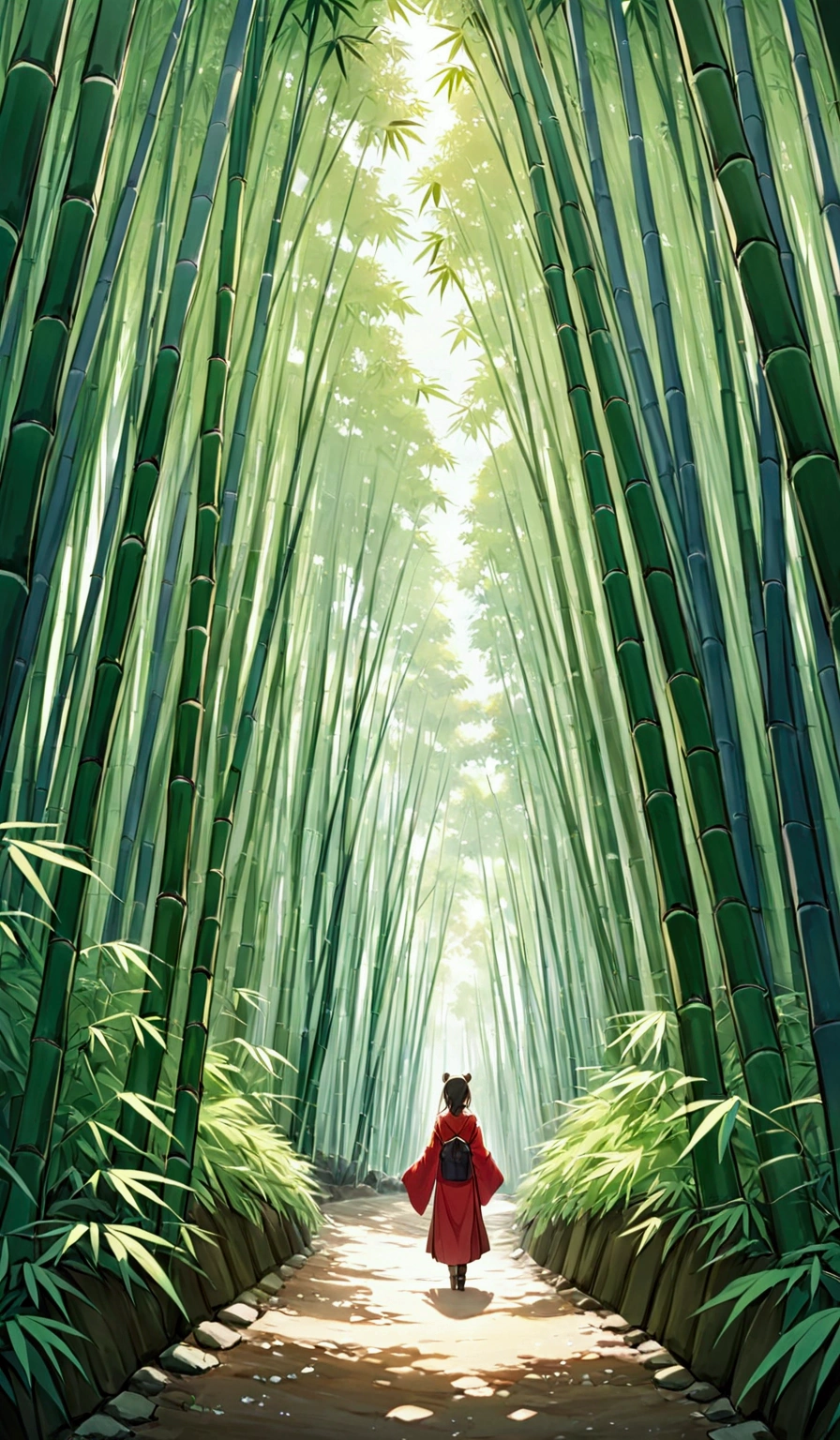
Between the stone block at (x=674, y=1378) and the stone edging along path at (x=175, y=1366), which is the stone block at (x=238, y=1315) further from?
the stone block at (x=674, y=1378)

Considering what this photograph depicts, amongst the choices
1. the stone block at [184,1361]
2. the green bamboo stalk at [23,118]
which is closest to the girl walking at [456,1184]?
the stone block at [184,1361]

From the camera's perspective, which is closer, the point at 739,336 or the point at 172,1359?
the point at 172,1359

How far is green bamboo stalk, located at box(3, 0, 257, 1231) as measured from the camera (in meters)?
1.66

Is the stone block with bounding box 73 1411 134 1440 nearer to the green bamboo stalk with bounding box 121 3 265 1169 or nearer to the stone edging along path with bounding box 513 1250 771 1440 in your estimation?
the green bamboo stalk with bounding box 121 3 265 1169

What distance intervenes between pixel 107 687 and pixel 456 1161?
241 cm

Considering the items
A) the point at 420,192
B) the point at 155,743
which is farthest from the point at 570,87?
the point at 155,743

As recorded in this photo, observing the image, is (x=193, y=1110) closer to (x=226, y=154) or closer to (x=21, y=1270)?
(x=21, y=1270)

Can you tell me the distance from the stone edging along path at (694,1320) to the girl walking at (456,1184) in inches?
15.8

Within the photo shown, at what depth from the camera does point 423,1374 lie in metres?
2.26

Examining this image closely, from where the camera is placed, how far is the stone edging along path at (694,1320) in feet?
5.29

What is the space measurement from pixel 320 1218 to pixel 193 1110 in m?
2.71

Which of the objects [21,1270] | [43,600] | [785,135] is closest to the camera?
[21,1270]

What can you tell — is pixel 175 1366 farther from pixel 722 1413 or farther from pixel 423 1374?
pixel 722 1413

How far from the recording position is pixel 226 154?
2.74m
